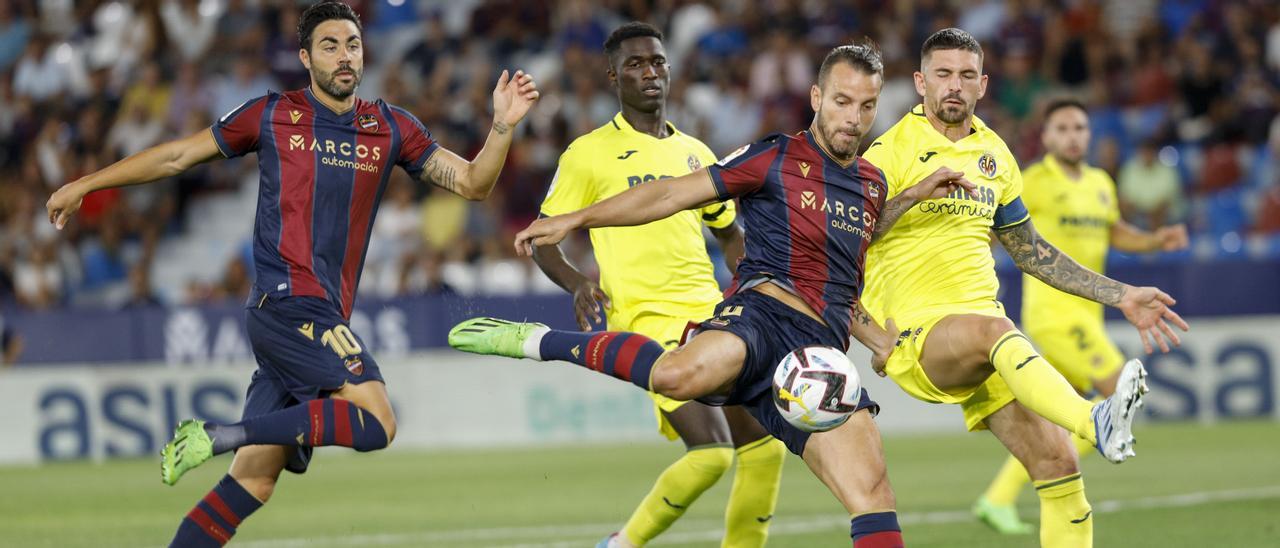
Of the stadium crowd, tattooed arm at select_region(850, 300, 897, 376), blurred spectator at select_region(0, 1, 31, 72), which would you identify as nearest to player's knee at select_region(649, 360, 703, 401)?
tattooed arm at select_region(850, 300, 897, 376)

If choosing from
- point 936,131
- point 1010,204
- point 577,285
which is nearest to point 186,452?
point 577,285

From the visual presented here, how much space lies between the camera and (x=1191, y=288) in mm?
17703

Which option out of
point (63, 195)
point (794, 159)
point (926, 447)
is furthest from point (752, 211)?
point (926, 447)

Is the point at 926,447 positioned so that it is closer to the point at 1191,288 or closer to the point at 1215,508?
the point at 1191,288

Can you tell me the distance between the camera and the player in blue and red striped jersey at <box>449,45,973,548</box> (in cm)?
675

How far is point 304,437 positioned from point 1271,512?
618 centimetres

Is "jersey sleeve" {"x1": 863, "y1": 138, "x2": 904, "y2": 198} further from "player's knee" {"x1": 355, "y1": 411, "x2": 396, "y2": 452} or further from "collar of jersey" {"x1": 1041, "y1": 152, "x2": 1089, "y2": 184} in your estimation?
"collar of jersey" {"x1": 1041, "y1": 152, "x2": 1089, "y2": 184}

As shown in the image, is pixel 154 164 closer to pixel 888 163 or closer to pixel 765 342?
pixel 765 342

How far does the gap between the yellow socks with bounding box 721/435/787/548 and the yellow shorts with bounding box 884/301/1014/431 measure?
83cm

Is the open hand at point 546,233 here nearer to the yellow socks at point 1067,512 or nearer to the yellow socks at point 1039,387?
the yellow socks at point 1039,387

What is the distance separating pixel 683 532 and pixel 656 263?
247cm

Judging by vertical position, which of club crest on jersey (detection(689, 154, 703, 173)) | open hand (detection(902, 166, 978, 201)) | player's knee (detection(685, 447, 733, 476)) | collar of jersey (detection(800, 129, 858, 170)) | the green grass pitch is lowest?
the green grass pitch

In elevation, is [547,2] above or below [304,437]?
above

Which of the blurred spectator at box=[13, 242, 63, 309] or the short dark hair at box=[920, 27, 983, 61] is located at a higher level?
the short dark hair at box=[920, 27, 983, 61]
